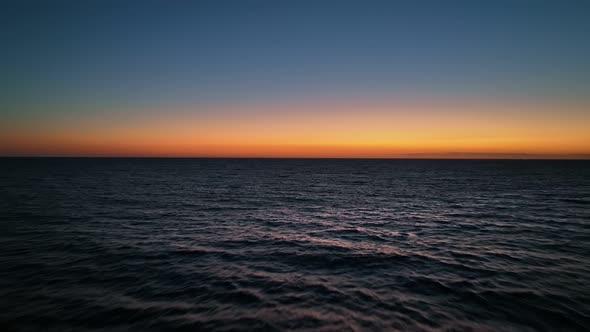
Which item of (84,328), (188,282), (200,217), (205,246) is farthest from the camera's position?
(200,217)

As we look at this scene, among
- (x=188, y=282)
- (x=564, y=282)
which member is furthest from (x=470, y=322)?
(x=188, y=282)

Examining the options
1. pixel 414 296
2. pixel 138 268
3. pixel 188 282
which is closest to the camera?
pixel 414 296

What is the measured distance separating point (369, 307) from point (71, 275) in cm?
1340

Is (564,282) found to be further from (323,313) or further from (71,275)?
(71,275)

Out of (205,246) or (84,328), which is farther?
(205,246)

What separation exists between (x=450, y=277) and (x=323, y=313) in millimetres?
7062

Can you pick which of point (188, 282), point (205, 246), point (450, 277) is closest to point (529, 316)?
A: point (450, 277)

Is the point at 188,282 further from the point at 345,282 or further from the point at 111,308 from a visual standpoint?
the point at 345,282

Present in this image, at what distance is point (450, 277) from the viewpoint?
523 inches

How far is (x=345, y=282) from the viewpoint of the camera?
502 inches

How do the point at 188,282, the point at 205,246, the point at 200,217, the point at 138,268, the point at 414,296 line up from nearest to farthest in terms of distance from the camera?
the point at 414,296 < the point at 188,282 < the point at 138,268 < the point at 205,246 < the point at 200,217

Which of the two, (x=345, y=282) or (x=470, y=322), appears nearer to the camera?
(x=470, y=322)

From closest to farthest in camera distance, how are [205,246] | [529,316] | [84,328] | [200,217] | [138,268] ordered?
[84,328] < [529,316] < [138,268] < [205,246] < [200,217]

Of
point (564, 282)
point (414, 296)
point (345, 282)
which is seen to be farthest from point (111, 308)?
point (564, 282)
